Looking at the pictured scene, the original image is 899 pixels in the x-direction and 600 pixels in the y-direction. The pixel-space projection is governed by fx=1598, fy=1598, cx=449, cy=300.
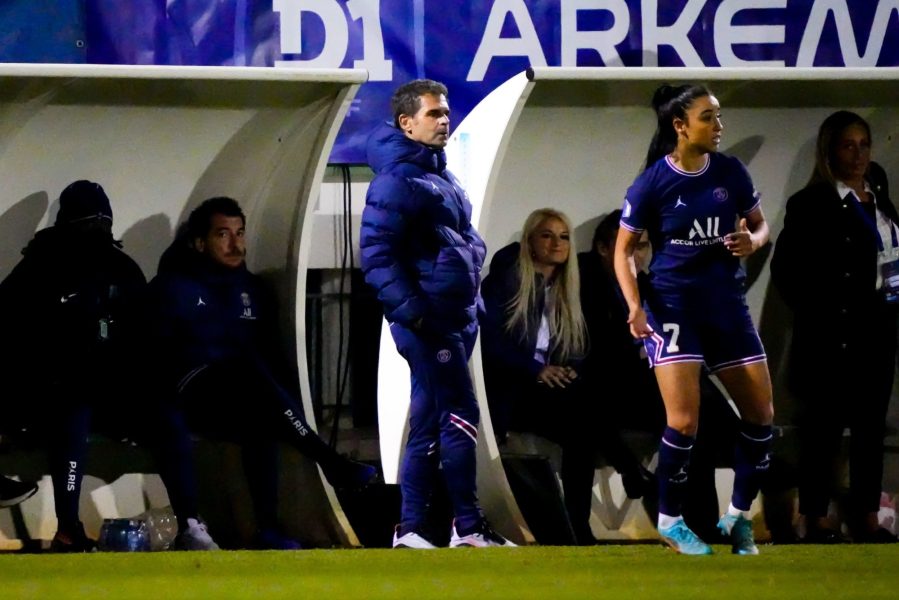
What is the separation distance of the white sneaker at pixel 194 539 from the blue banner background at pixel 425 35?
1.95 m

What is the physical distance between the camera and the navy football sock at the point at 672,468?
5762mm

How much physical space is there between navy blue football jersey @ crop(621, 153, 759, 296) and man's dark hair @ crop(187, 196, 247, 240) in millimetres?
1886

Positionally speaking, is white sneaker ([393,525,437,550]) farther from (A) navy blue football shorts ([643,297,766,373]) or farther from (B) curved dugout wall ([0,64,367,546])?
(A) navy blue football shorts ([643,297,766,373])

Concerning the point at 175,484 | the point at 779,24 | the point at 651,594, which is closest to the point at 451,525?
the point at 175,484

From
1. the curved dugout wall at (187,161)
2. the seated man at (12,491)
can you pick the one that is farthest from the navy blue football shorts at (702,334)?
the seated man at (12,491)

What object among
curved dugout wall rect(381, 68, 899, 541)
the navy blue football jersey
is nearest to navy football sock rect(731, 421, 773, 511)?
the navy blue football jersey

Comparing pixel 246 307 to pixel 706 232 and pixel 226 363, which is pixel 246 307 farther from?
pixel 706 232

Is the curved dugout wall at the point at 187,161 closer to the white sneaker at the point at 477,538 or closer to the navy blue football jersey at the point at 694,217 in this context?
the white sneaker at the point at 477,538

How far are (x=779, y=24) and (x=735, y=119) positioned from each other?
2.48ft

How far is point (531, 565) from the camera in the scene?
525 cm

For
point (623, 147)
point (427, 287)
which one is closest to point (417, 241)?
point (427, 287)

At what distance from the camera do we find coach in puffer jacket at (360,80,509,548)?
6.12 meters

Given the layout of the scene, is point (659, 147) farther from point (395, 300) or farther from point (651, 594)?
point (651, 594)

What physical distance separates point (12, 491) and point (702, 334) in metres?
2.93
